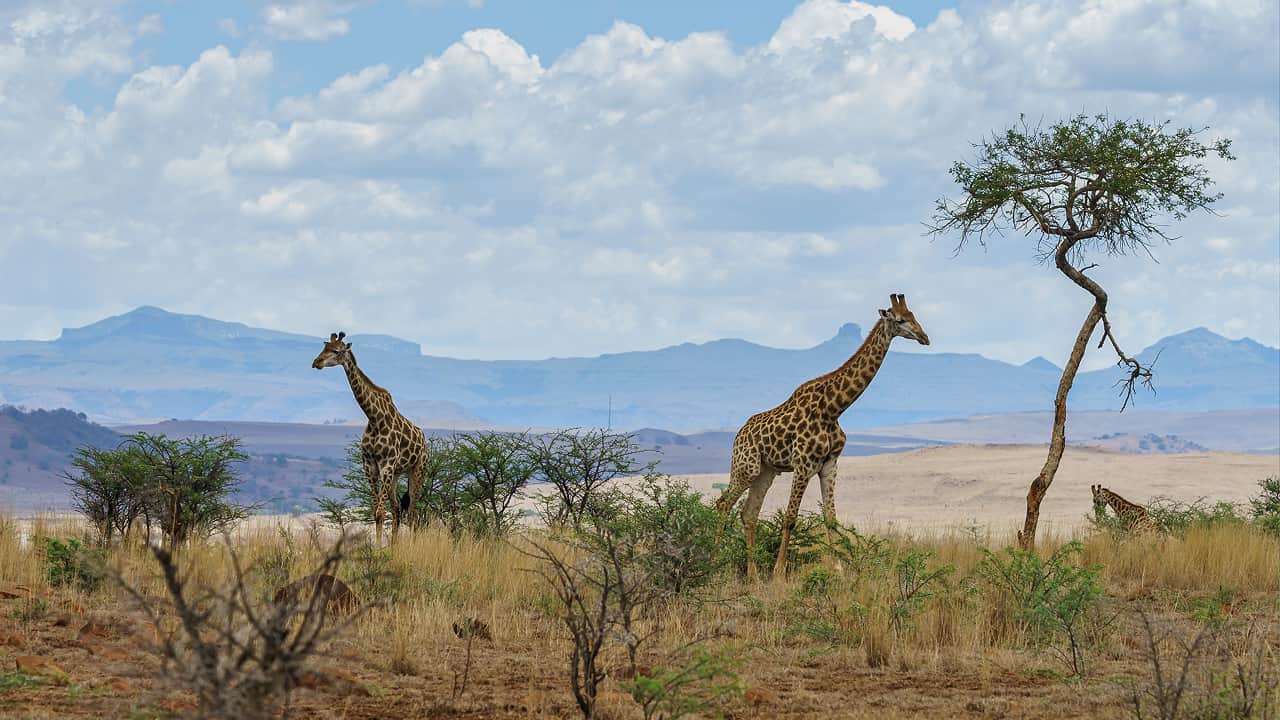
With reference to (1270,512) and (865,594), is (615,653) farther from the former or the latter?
(1270,512)

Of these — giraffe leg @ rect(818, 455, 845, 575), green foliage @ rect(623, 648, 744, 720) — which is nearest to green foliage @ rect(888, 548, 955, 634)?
giraffe leg @ rect(818, 455, 845, 575)

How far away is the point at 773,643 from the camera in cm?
1084

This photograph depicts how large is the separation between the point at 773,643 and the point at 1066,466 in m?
78.0

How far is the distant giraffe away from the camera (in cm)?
1733

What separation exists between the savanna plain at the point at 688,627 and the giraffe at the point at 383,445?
41.3 inches

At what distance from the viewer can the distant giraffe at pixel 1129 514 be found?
17328mm

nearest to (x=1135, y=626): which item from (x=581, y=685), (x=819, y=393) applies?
(x=819, y=393)

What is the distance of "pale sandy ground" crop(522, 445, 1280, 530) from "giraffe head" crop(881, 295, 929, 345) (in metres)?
37.1

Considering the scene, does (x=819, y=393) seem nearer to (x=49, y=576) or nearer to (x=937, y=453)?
(x=49, y=576)

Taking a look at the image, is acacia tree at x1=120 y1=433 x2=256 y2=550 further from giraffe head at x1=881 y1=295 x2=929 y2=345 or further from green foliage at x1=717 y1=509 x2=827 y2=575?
giraffe head at x1=881 y1=295 x2=929 y2=345

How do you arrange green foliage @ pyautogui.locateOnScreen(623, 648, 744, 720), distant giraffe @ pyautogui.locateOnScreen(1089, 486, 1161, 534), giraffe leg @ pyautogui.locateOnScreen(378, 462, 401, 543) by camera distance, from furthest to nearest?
distant giraffe @ pyautogui.locateOnScreen(1089, 486, 1161, 534), giraffe leg @ pyautogui.locateOnScreen(378, 462, 401, 543), green foliage @ pyautogui.locateOnScreen(623, 648, 744, 720)

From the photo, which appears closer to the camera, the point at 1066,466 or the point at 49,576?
the point at 49,576

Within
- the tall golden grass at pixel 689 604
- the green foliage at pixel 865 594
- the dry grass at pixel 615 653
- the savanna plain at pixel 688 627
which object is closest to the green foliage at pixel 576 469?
the savanna plain at pixel 688 627

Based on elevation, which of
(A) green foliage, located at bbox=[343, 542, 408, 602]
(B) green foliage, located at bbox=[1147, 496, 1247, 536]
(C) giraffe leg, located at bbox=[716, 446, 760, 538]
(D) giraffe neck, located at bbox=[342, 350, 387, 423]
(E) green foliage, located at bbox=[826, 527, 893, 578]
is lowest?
(A) green foliage, located at bbox=[343, 542, 408, 602]
